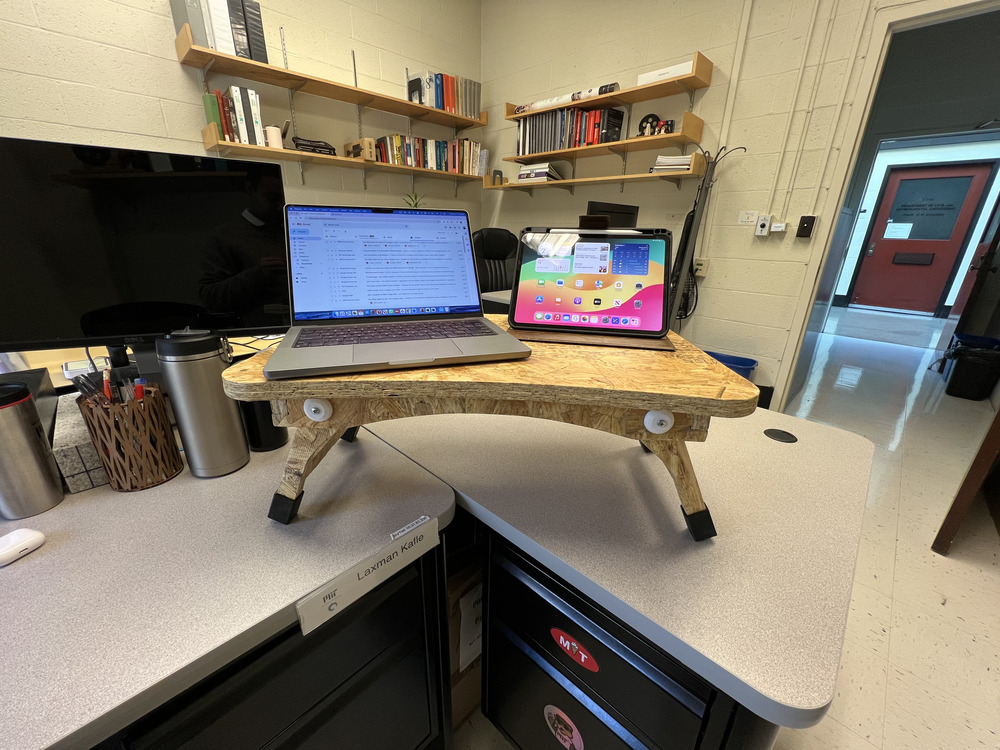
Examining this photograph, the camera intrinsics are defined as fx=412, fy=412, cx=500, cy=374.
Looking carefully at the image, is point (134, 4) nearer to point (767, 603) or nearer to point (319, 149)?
point (319, 149)

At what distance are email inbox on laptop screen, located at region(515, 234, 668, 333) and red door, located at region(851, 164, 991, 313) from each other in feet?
27.6

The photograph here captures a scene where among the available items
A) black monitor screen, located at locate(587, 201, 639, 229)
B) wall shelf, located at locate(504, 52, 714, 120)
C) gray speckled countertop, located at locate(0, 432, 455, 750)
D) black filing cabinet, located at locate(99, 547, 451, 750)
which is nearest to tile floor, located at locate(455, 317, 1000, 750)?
black filing cabinet, located at locate(99, 547, 451, 750)

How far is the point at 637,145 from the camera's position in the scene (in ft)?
9.21

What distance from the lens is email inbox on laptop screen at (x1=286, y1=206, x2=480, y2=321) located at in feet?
2.39

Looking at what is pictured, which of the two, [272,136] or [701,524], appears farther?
[272,136]

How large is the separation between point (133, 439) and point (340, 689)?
553 mm

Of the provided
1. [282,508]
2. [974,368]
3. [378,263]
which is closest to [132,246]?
[378,263]

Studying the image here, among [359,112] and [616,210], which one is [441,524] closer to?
[616,210]

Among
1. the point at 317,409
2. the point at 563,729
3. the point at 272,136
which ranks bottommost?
the point at 563,729

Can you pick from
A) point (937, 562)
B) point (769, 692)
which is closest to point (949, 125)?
point (937, 562)

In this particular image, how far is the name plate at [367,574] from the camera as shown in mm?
543

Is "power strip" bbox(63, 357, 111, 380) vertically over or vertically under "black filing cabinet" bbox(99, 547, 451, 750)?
over

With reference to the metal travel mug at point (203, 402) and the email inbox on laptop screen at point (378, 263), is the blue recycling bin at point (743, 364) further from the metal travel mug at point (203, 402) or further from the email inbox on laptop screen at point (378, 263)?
the metal travel mug at point (203, 402)

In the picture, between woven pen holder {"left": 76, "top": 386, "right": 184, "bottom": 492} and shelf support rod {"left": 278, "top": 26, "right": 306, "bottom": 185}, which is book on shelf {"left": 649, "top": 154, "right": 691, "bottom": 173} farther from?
woven pen holder {"left": 76, "top": 386, "right": 184, "bottom": 492}
